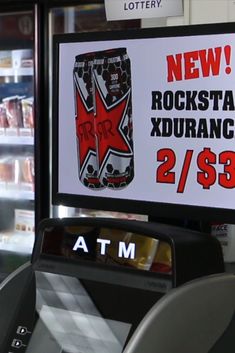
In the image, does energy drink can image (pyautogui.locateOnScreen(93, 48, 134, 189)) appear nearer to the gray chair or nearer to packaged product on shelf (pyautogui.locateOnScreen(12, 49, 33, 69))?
the gray chair

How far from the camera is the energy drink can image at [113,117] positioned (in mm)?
1225

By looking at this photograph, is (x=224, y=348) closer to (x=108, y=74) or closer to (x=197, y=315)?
(x=197, y=315)

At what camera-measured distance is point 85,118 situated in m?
1.28

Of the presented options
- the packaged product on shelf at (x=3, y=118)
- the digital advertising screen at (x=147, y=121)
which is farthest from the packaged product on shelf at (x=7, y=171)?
the digital advertising screen at (x=147, y=121)

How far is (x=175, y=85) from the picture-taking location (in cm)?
117

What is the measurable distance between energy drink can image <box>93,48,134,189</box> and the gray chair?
32 cm

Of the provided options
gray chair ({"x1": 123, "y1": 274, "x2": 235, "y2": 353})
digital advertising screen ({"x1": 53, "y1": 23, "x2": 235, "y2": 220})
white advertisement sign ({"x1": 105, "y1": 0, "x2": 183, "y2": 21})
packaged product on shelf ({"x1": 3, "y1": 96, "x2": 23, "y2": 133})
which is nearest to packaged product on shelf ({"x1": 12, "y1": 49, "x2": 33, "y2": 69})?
packaged product on shelf ({"x1": 3, "y1": 96, "x2": 23, "y2": 133})

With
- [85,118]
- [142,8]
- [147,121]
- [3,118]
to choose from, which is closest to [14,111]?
[3,118]

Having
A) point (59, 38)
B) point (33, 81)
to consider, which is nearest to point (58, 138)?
point (59, 38)

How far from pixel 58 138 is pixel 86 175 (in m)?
0.11

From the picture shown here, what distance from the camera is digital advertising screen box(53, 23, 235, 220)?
3.71ft

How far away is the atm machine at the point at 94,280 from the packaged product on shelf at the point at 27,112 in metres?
2.38

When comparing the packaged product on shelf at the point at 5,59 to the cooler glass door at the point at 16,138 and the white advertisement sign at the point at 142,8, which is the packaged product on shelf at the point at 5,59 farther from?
the white advertisement sign at the point at 142,8

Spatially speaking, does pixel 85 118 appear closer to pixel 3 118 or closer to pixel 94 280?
pixel 94 280
